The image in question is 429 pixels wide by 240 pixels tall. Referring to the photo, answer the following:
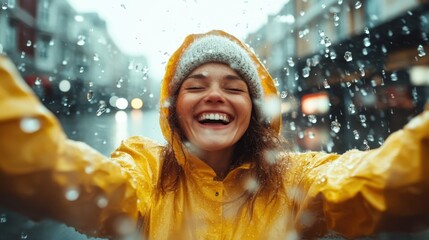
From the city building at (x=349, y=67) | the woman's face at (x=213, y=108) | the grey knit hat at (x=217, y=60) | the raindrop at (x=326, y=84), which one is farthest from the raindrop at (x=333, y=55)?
the woman's face at (x=213, y=108)

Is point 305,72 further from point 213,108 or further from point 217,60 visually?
point 213,108

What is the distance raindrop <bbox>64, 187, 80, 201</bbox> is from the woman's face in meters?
0.87

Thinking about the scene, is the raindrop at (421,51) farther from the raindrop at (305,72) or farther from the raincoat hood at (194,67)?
the raincoat hood at (194,67)

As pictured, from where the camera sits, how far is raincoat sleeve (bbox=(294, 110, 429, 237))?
1.36 m

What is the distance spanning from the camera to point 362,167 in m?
1.57

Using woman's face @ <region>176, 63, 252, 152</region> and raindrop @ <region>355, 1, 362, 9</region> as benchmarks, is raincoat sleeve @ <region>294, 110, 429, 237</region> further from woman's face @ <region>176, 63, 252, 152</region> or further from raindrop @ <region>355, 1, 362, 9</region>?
raindrop @ <region>355, 1, 362, 9</region>

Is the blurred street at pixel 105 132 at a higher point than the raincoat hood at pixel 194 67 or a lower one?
lower

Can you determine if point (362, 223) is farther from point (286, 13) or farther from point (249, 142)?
point (286, 13)

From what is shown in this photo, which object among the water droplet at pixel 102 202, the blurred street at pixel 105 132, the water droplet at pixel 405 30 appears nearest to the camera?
the water droplet at pixel 102 202

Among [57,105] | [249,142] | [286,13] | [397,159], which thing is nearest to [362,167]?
[397,159]

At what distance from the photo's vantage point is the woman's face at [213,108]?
7.22 feet

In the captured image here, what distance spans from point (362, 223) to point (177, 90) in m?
1.38

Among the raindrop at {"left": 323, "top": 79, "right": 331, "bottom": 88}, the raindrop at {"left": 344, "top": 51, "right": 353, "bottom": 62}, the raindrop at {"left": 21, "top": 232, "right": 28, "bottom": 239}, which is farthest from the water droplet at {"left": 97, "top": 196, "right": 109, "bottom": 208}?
the raindrop at {"left": 323, "top": 79, "right": 331, "bottom": 88}

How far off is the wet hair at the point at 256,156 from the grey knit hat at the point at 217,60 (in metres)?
0.15
